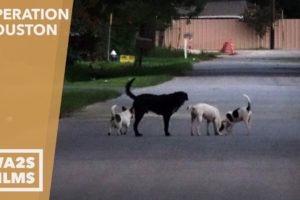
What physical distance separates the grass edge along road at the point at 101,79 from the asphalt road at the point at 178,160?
111cm

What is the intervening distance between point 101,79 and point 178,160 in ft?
69.0

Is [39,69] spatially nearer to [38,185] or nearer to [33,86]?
[33,86]

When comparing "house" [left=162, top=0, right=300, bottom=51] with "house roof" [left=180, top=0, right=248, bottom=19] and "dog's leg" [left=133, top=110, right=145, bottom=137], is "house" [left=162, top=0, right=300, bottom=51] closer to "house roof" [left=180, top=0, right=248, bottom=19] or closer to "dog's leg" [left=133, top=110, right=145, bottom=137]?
"house roof" [left=180, top=0, right=248, bottom=19]

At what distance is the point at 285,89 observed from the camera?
29.0 metres

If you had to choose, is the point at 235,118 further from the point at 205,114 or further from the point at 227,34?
the point at 227,34

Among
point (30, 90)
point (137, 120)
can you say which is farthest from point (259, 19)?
point (137, 120)

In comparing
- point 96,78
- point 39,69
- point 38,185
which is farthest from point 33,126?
point 96,78

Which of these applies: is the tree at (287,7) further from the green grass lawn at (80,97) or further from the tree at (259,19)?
the green grass lawn at (80,97)

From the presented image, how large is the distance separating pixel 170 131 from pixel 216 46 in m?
57.3

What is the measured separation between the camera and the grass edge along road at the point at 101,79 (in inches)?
956

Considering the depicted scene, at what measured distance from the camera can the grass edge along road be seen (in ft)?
79.7

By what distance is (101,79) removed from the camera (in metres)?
34.8

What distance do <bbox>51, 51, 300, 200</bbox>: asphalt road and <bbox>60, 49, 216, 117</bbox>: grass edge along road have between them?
1112 mm

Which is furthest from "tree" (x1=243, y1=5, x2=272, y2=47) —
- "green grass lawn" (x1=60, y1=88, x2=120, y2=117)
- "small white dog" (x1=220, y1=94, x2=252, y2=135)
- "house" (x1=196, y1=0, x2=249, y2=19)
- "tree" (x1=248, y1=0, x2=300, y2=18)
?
"small white dog" (x1=220, y1=94, x2=252, y2=135)
